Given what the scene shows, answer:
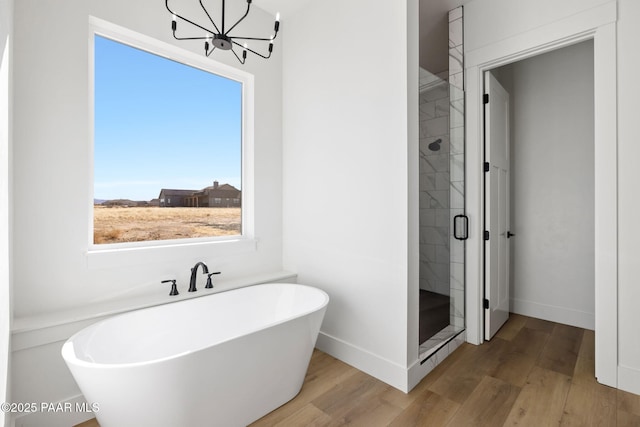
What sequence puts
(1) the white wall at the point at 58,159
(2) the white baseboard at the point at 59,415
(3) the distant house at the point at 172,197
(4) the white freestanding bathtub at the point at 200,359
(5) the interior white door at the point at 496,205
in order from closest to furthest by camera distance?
1. (4) the white freestanding bathtub at the point at 200,359
2. (2) the white baseboard at the point at 59,415
3. (1) the white wall at the point at 58,159
4. (3) the distant house at the point at 172,197
5. (5) the interior white door at the point at 496,205

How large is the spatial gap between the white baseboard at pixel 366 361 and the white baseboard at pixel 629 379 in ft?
4.59

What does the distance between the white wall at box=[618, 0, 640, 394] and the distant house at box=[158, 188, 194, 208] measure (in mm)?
3115

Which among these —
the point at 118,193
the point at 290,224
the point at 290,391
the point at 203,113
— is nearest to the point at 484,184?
the point at 290,224

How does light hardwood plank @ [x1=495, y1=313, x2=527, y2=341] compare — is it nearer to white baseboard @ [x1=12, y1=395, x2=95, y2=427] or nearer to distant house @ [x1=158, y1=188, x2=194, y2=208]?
distant house @ [x1=158, y1=188, x2=194, y2=208]

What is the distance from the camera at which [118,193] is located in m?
2.24

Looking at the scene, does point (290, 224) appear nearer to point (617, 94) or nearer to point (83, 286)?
point (83, 286)

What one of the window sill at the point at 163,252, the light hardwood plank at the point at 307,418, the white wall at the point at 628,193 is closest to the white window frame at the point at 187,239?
the window sill at the point at 163,252

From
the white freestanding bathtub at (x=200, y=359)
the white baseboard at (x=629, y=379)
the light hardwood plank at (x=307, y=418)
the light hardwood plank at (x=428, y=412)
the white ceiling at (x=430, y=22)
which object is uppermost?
the white ceiling at (x=430, y=22)

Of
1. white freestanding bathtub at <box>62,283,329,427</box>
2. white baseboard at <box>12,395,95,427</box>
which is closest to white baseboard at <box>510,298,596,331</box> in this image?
white freestanding bathtub at <box>62,283,329,427</box>

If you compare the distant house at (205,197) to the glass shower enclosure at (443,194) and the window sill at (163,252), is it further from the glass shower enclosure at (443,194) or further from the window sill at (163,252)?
the glass shower enclosure at (443,194)

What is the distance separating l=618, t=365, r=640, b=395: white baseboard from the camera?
2002mm

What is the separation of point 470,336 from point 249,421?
200 cm

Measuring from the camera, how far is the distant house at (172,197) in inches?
96.7

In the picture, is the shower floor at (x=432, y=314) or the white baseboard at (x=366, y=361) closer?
the white baseboard at (x=366, y=361)
